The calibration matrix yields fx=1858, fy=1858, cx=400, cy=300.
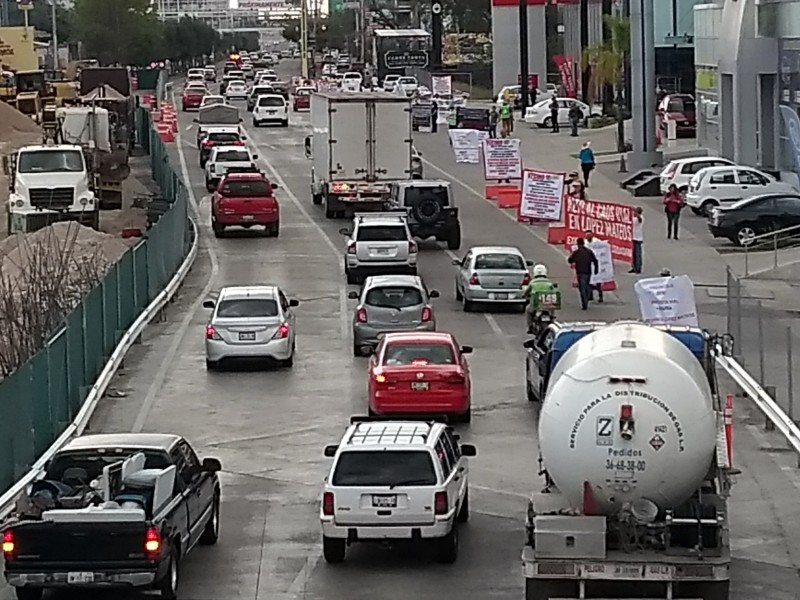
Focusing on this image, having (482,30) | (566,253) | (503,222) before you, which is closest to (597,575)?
(566,253)

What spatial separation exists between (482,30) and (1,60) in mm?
65844

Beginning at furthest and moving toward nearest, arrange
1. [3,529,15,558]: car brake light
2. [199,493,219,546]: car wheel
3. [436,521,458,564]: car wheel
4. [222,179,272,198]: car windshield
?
[222,179,272,198]: car windshield
[199,493,219,546]: car wheel
[436,521,458,564]: car wheel
[3,529,15,558]: car brake light

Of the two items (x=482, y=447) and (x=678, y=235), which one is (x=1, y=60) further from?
(x=482, y=447)

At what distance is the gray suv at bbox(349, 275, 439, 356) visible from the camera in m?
32.5

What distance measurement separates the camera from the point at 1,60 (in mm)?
113688

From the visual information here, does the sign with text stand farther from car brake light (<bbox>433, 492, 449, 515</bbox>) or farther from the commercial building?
car brake light (<bbox>433, 492, 449, 515</bbox>)

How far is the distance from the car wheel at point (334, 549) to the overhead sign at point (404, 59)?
10841cm

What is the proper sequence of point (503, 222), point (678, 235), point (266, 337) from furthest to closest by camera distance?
point (503, 222)
point (678, 235)
point (266, 337)

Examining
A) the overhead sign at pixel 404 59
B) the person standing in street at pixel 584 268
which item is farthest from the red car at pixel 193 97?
the person standing in street at pixel 584 268

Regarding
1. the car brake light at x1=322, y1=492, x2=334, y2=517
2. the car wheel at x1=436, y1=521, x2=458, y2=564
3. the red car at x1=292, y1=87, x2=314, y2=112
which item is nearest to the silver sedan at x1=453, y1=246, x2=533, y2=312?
the car wheel at x1=436, y1=521, x2=458, y2=564

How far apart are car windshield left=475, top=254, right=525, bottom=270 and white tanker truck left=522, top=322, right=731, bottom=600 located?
22.1 m

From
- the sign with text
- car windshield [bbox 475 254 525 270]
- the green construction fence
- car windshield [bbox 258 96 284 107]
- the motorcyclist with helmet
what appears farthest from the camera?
car windshield [bbox 258 96 284 107]

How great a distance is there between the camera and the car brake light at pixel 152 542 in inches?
643

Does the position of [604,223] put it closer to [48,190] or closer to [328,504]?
[48,190]
